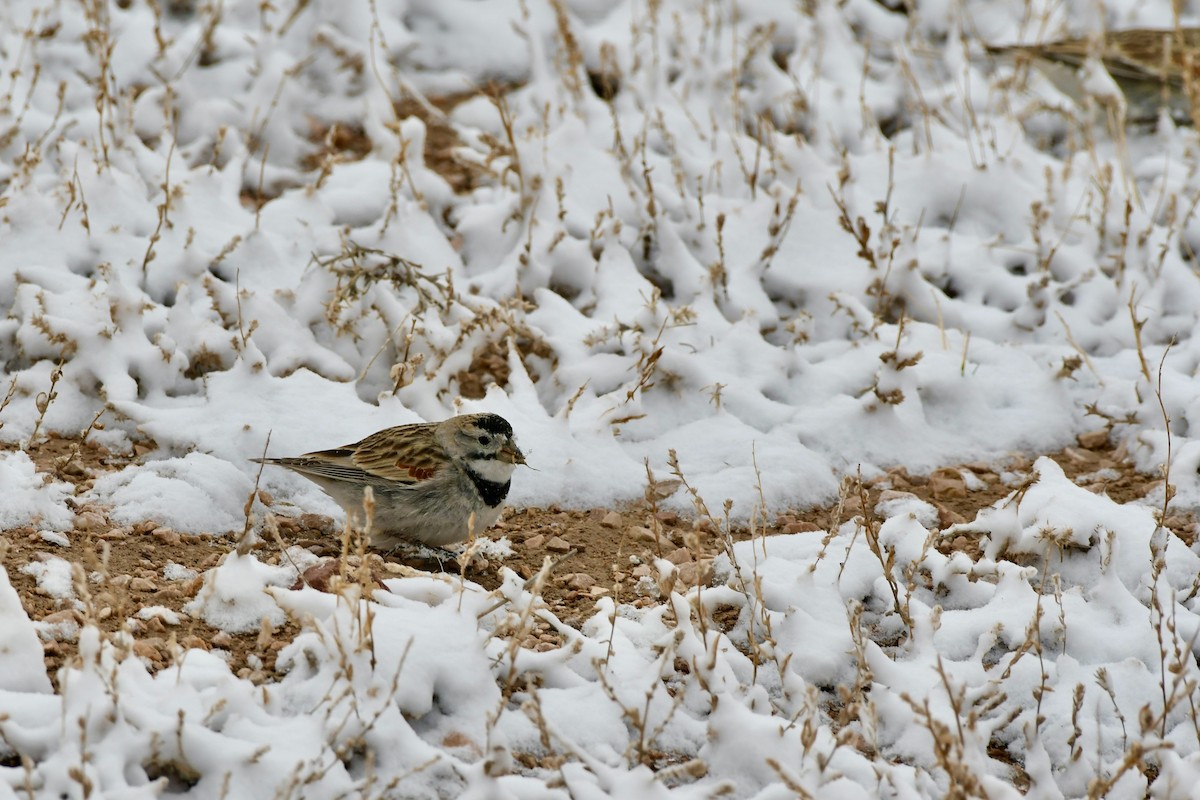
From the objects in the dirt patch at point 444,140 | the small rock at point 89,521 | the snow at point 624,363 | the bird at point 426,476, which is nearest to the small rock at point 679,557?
the snow at point 624,363

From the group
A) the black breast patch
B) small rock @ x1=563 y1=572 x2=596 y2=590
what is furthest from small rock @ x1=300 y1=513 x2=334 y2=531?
small rock @ x1=563 y1=572 x2=596 y2=590

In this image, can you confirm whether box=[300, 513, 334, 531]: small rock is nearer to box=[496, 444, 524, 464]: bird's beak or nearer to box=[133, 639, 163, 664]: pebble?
box=[496, 444, 524, 464]: bird's beak

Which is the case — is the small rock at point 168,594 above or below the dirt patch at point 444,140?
below

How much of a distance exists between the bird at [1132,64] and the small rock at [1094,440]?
127 inches

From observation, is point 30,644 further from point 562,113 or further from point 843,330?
point 562,113

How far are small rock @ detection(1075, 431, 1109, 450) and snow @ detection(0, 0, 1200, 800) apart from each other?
109 millimetres

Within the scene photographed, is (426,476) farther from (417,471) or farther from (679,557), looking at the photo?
(679,557)

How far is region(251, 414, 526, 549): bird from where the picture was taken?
4742 mm

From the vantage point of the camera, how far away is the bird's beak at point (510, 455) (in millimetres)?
4855

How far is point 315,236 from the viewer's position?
6.55 m

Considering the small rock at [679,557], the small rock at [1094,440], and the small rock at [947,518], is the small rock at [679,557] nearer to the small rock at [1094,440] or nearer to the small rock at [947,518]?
the small rock at [947,518]

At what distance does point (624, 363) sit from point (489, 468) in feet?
4.13

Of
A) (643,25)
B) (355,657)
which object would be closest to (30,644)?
(355,657)

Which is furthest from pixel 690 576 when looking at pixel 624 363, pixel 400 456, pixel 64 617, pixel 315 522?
pixel 64 617
